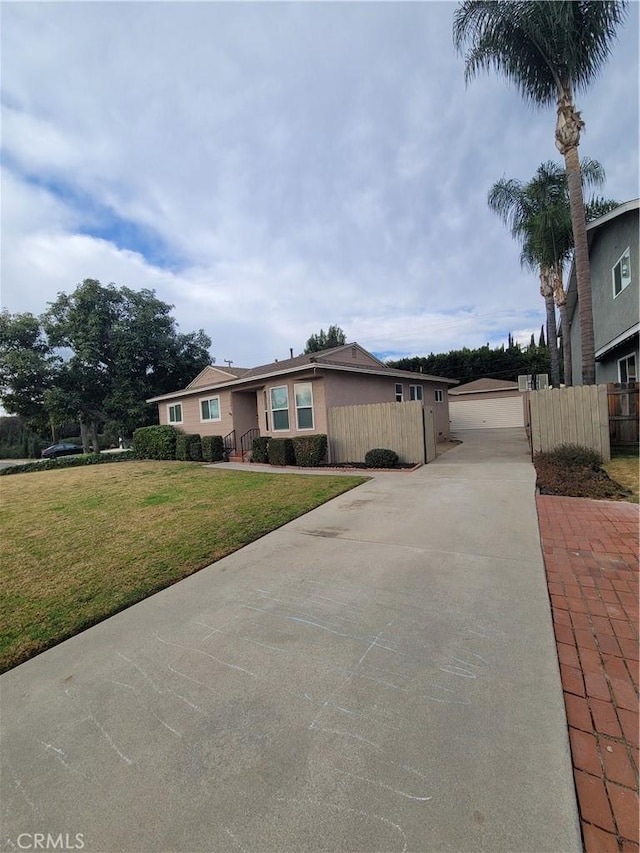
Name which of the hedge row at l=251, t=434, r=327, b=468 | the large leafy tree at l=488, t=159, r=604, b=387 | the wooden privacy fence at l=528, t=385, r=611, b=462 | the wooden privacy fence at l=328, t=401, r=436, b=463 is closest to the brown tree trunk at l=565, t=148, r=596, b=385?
the wooden privacy fence at l=528, t=385, r=611, b=462

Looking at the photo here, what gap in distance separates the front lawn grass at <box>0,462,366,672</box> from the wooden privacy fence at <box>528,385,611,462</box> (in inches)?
200

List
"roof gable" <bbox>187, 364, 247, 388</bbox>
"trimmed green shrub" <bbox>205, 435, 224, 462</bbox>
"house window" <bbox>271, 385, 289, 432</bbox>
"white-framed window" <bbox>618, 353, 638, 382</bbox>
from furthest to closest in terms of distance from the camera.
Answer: "roof gable" <bbox>187, 364, 247, 388</bbox> → "trimmed green shrub" <bbox>205, 435, 224, 462</bbox> → "house window" <bbox>271, 385, 289, 432</bbox> → "white-framed window" <bbox>618, 353, 638, 382</bbox>

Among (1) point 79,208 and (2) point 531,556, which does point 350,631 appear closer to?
(2) point 531,556

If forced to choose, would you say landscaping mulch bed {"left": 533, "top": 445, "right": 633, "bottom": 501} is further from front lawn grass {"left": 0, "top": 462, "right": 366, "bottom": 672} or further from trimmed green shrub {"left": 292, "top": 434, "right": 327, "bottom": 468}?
trimmed green shrub {"left": 292, "top": 434, "right": 327, "bottom": 468}

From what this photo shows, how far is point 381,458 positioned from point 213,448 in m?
7.53

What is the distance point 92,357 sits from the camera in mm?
23562

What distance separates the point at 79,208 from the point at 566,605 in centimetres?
1494

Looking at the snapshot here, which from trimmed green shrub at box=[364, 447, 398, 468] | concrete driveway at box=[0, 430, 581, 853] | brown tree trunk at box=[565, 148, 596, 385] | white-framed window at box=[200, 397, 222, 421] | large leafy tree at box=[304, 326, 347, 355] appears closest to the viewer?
concrete driveway at box=[0, 430, 581, 853]

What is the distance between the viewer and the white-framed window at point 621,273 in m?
11.2

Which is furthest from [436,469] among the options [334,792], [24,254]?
[24,254]

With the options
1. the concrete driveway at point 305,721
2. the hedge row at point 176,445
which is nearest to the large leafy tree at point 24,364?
the hedge row at point 176,445

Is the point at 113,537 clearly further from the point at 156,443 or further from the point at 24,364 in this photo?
the point at 24,364

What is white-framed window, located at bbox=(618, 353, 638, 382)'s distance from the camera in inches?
465

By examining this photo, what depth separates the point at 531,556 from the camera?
394cm
